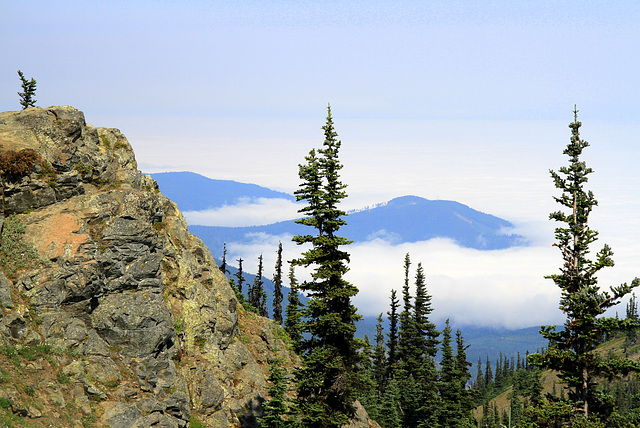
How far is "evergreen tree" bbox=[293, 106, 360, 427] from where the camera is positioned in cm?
3106

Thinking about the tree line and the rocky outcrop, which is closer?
the tree line

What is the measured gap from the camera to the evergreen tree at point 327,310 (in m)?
31.1

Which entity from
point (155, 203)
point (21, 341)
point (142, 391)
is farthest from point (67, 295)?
point (155, 203)

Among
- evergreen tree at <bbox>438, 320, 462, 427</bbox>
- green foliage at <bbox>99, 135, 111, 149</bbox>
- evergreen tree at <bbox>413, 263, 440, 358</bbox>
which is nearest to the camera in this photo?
green foliage at <bbox>99, 135, 111, 149</bbox>

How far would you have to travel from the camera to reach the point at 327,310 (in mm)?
32031

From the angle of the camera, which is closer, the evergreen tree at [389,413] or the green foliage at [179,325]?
the green foliage at [179,325]

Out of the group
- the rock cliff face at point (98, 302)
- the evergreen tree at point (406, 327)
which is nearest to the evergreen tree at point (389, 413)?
the evergreen tree at point (406, 327)

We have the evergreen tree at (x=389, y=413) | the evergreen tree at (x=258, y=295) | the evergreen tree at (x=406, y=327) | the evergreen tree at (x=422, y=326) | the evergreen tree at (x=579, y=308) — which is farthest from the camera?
the evergreen tree at (x=258, y=295)

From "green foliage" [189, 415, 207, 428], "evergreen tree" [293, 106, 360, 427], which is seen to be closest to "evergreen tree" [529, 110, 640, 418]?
"evergreen tree" [293, 106, 360, 427]

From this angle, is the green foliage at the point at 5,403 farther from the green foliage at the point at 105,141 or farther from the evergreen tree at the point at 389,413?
the evergreen tree at the point at 389,413

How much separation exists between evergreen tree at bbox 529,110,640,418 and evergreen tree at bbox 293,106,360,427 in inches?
453

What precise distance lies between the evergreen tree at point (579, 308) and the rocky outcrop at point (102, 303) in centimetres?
2391

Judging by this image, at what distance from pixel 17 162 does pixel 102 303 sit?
11.6 metres

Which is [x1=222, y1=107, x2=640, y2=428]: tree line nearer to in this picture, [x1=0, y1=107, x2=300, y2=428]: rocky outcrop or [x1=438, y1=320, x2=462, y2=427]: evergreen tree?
[x1=0, y1=107, x2=300, y2=428]: rocky outcrop
